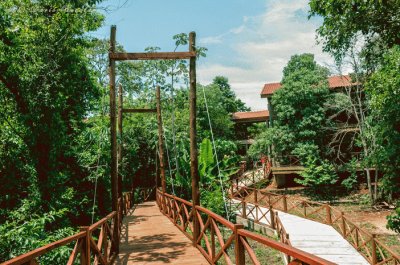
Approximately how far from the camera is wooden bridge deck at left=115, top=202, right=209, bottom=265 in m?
6.90

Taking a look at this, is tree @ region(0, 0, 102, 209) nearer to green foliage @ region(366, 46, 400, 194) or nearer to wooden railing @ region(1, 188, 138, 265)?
wooden railing @ region(1, 188, 138, 265)

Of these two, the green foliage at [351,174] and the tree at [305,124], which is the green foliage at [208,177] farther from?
the green foliage at [351,174]

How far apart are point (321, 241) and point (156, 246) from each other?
7.51 meters

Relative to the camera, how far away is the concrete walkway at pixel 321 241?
11.2 m

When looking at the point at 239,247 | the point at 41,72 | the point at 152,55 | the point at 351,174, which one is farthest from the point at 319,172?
the point at 239,247

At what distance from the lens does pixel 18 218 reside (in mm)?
8156

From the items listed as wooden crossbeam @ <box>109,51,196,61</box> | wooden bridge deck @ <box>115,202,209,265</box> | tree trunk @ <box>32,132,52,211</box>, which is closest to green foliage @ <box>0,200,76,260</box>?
wooden bridge deck @ <box>115,202,209,265</box>

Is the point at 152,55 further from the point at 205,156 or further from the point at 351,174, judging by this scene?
the point at 351,174

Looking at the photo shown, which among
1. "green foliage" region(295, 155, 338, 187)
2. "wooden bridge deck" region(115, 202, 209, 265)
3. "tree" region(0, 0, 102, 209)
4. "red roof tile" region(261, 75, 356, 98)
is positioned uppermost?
"red roof tile" region(261, 75, 356, 98)

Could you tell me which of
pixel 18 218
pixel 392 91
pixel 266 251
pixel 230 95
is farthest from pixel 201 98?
pixel 18 218

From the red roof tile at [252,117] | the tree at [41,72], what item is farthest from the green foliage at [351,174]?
the tree at [41,72]

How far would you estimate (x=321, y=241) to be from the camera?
42.2ft

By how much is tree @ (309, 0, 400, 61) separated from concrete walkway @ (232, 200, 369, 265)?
7.05 m

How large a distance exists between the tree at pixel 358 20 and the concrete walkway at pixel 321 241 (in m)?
7.05
